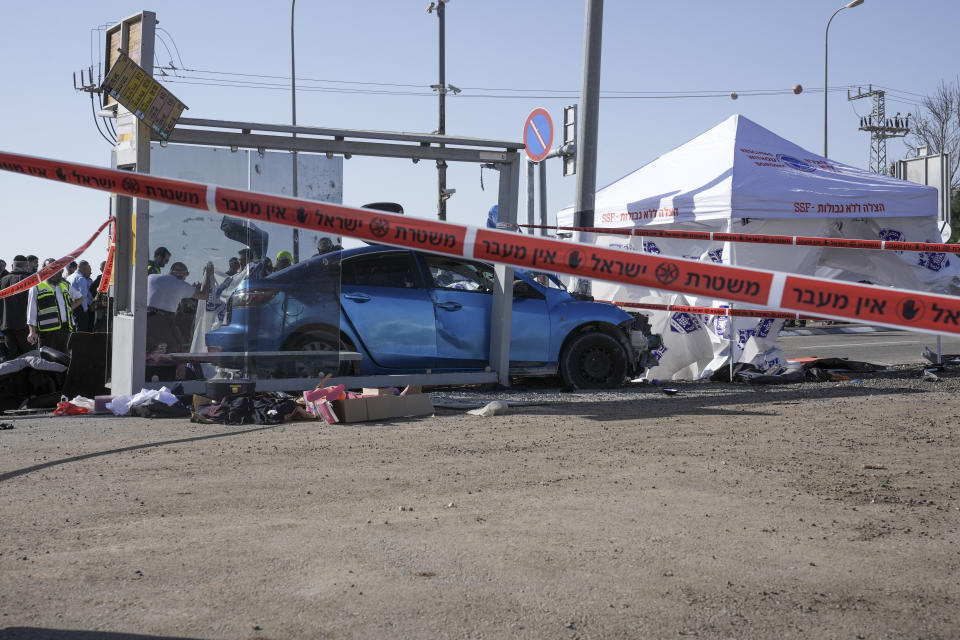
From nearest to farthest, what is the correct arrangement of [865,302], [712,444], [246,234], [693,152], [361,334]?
[865,302] < [712,444] < [246,234] < [361,334] < [693,152]

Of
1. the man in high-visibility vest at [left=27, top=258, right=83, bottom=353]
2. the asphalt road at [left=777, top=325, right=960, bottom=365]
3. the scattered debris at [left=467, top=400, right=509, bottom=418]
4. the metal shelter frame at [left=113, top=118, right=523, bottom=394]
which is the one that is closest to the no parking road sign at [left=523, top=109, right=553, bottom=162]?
the metal shelter frame at [left=113, top=118, right=523, bottom=394]

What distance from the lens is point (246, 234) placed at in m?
9.89

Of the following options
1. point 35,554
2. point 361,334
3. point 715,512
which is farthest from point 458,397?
point 35,554

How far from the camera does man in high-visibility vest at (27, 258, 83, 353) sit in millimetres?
12242

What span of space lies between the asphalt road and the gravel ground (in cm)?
872

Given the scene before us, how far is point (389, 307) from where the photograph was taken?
10.7 m

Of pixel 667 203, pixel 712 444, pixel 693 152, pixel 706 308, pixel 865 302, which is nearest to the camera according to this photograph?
pixel 865 302

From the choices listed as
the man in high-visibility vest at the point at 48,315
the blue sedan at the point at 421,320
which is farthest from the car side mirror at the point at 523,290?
the man in high-visibility vest at the point at 48,315

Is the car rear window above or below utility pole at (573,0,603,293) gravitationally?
below

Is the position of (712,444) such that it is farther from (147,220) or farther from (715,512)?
(147,220)

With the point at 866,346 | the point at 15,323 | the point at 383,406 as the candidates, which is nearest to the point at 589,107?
the point at 383,406

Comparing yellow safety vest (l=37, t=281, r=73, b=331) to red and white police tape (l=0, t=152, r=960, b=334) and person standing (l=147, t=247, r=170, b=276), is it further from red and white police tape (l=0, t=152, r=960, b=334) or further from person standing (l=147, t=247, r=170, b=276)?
red and white police tape (l=0, t=152, r=960, b=334)

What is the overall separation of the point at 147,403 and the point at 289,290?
1845 mm

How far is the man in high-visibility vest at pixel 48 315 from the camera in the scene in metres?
12.2
